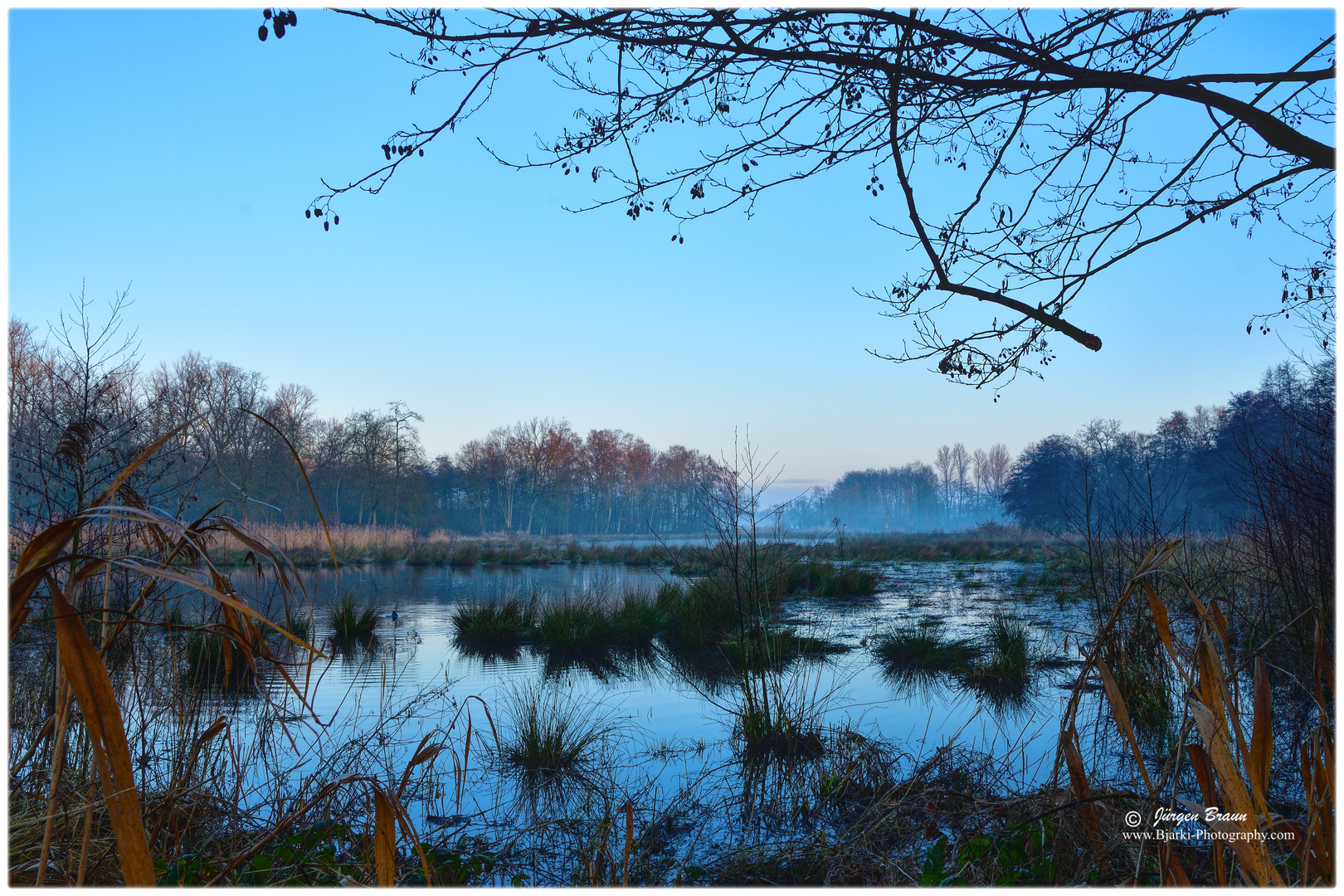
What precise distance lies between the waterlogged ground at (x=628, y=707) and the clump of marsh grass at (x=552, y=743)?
6 centimetres

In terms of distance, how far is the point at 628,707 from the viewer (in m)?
5.77

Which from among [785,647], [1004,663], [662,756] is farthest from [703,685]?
[1004,663]

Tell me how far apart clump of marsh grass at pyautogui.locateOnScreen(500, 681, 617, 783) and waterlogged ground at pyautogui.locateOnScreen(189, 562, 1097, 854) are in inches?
2.5

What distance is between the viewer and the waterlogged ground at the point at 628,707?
392cm

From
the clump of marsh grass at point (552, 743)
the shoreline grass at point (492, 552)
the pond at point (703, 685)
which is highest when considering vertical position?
the clump of marsh grass at point (552, 743)

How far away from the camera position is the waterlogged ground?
3.92 metres

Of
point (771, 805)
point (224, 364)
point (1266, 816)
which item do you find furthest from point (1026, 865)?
point (224, 364)

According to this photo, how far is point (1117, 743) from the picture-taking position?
466cm

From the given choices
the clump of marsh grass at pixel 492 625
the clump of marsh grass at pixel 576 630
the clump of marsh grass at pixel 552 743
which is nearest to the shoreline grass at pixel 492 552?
the clump of marsh grass at pixel 492 625

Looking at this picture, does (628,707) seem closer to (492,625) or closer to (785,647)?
(785,647)

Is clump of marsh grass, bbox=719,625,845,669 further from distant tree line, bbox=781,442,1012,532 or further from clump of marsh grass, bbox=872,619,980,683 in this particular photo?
distant tree line, bbox=781,442,1012,532

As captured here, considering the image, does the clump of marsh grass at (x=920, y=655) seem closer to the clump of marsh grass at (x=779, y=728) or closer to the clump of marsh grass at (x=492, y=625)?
the clump of marsh grass at (x=779, y=728)

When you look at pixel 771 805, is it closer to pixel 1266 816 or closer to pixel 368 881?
pixel 368 881

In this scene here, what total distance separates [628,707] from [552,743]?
1476mm
